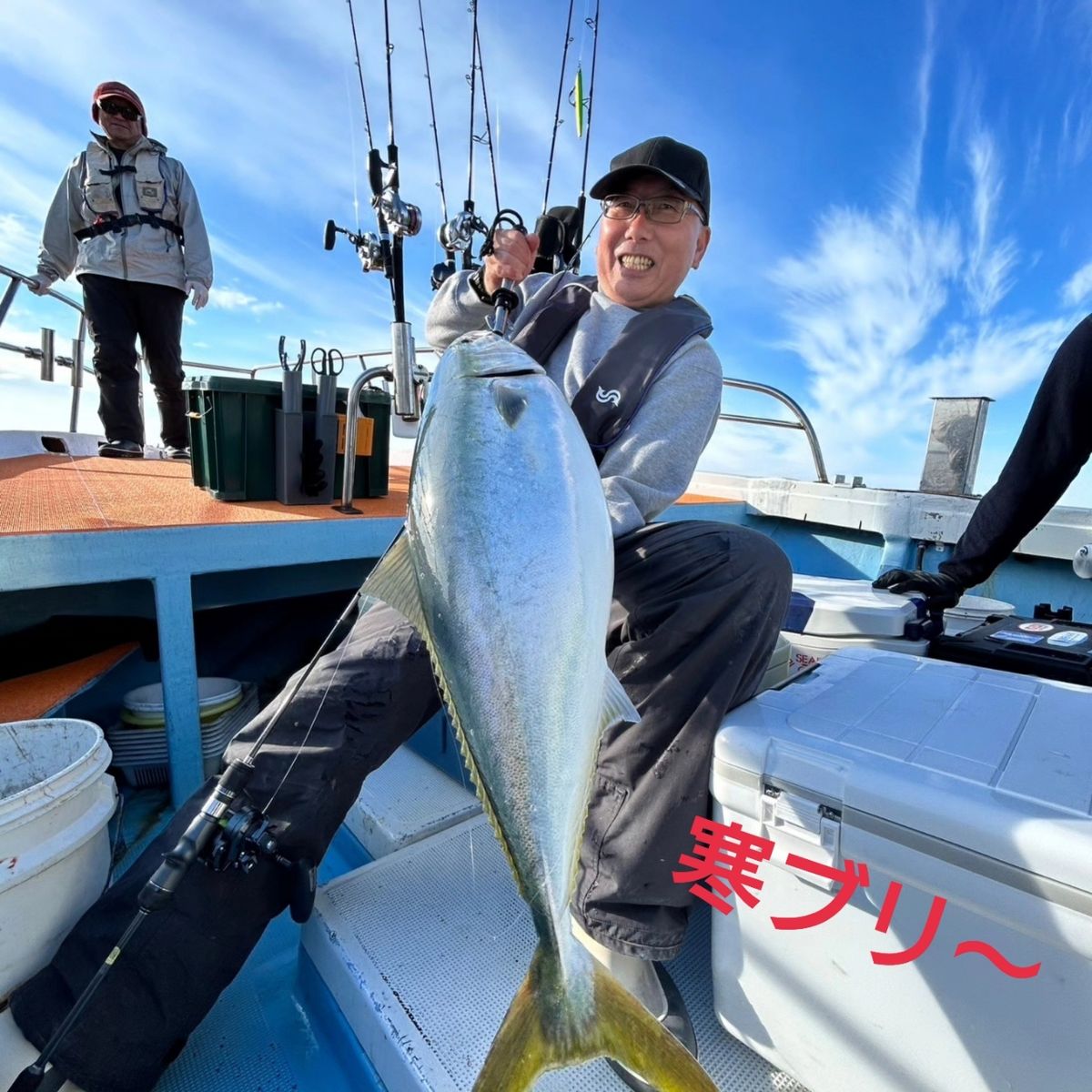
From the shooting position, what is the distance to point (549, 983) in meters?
0.97

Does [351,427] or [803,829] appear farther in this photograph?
[351,427]

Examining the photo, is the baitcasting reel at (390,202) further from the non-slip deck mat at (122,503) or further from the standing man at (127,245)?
the standing man at (127,245)

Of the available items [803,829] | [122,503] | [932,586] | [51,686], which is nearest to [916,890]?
[803,829]

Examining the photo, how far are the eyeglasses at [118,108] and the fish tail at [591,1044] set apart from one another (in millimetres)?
5637

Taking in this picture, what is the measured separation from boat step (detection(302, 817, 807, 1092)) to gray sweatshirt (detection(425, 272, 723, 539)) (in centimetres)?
110

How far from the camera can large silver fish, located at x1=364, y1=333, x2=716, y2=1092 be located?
0.95 m

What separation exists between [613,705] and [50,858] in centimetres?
132

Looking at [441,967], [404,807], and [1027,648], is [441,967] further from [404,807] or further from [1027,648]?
[1027,648]

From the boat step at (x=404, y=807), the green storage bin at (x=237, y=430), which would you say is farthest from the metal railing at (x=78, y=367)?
the boat step at (x=404, y=807)

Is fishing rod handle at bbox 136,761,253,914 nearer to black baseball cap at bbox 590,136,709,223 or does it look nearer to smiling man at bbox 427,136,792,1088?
smiling man at bbox 427,136,792,1088

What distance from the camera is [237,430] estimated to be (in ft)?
9.59

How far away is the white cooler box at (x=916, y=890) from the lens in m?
0.85

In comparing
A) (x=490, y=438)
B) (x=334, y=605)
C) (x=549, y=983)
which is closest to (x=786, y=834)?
(x=549, y=983)

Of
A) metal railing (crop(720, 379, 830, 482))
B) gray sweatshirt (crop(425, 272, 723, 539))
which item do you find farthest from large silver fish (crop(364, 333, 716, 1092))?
metal railing (crop(720, 379, 830, 482))
